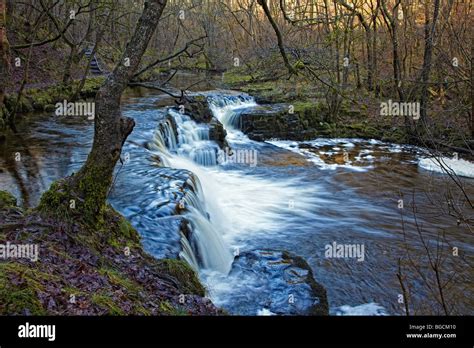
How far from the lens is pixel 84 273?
4.62 metres

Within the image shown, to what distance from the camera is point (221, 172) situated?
15.1m

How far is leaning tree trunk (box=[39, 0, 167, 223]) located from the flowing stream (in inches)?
62.2

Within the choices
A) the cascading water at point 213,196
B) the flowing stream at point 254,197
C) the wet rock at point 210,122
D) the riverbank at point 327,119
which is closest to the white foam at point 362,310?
the flowing stream at point 254,197

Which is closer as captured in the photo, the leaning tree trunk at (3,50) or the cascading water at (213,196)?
the leaning tree trunk at (3,50)

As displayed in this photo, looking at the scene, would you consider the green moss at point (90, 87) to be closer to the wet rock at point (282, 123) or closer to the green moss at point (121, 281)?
the wet rock at point (282, 123)

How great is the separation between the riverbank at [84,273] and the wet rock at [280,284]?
1211mm

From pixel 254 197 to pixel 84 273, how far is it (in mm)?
8354

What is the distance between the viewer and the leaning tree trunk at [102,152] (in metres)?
5.05

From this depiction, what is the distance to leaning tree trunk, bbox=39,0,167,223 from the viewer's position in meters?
5.05

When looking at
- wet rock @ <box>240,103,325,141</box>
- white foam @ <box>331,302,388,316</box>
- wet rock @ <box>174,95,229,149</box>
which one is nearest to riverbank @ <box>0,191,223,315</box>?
white foam @ <box>331,302,388,316</box>

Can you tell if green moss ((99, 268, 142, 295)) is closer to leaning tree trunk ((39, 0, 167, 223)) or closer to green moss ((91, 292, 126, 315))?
green moss ((91, 292, 126, 315))

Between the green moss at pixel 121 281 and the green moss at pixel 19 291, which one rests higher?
the green moss at pixel 19 291
